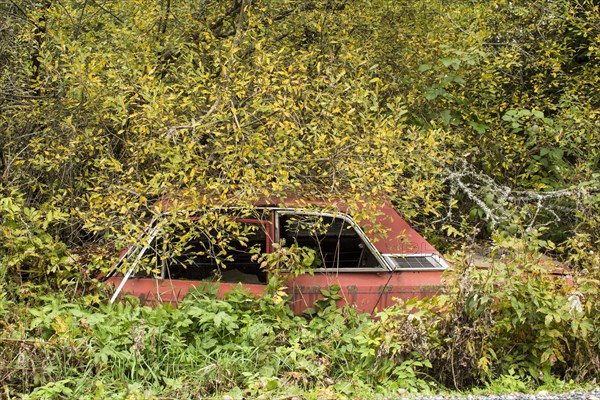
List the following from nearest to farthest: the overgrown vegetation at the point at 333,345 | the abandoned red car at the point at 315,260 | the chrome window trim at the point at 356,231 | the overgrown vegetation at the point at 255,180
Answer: the overgrown vegetation at the point at 333,345
the overgrown vegetation at the point at 255,180
the abandoned red car at the point at 315,260
the chrome window trim at the point at 356,231

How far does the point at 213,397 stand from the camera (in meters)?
4.84

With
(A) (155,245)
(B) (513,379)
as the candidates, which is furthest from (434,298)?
(A) (155,245)

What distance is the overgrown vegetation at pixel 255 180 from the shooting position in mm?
5188

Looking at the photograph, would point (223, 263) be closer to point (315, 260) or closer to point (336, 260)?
point (315, 260)

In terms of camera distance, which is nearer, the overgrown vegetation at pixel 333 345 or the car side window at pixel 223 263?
the overgrown vegetation at pixel 333 345

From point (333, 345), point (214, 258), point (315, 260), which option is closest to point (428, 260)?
point (315, 260)

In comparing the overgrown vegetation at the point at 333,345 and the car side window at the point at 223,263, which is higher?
the car side window at the point at 223,263

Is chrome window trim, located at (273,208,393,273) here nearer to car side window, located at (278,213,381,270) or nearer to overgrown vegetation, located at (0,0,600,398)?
car side window, located at (278,213,381,270)

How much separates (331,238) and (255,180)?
1.09 metres

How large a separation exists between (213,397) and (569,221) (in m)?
5.61

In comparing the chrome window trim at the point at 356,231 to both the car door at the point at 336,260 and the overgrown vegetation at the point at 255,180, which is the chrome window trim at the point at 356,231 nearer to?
the car door at the point at 336,260

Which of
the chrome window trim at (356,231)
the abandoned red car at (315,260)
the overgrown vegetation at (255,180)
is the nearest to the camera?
the overgrown vegetation at (255,180)

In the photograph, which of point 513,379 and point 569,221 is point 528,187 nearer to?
point 569,221

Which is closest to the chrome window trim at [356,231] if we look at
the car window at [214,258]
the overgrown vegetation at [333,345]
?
the car window at [214,258]
